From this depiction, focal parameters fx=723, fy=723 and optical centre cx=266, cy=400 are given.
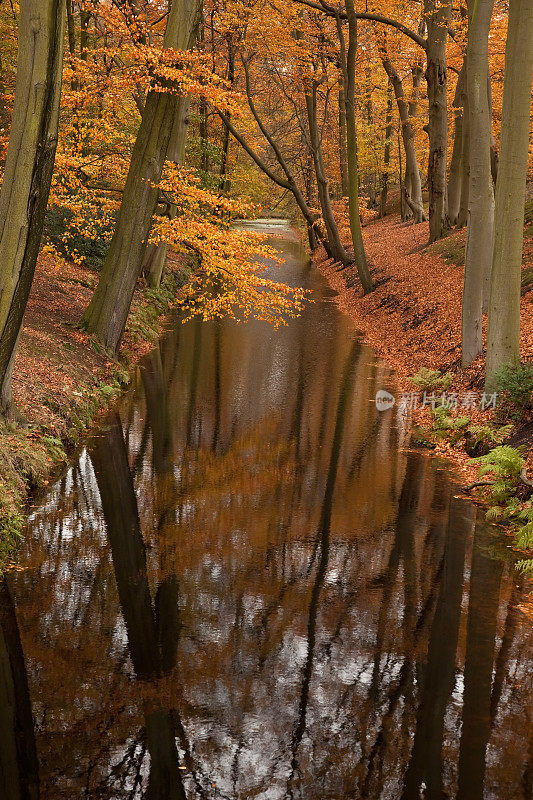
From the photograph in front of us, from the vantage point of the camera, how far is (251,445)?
10.5m

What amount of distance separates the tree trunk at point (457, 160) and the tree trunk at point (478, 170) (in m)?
11.5

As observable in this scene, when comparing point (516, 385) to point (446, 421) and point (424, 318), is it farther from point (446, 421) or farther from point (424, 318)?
point (424, 318)

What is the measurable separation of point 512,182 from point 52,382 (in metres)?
7.21

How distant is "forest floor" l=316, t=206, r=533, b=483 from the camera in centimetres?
1109

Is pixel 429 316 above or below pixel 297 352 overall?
above

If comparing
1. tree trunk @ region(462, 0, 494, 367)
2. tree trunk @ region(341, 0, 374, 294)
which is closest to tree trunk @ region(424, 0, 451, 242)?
tree trunk @ region(341, 0, 374, 294)

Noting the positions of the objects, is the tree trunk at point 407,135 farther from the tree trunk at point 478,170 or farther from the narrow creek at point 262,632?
the narrow creek at point 262,632

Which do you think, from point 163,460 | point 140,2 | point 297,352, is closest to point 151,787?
point 163,460

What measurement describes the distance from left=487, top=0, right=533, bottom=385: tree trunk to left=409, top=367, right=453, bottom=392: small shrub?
2318 millimetres

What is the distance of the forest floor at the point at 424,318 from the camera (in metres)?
11.1

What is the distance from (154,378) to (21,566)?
805 centimetres

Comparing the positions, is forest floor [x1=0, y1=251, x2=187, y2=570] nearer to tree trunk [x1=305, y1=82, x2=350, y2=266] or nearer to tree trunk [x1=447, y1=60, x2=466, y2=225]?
tree trunk [x1=447, y1=60, x2=466, y2=225]

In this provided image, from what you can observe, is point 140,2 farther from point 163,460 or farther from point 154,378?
point 163,460

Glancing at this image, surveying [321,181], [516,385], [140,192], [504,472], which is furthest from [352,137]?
[504,472]
